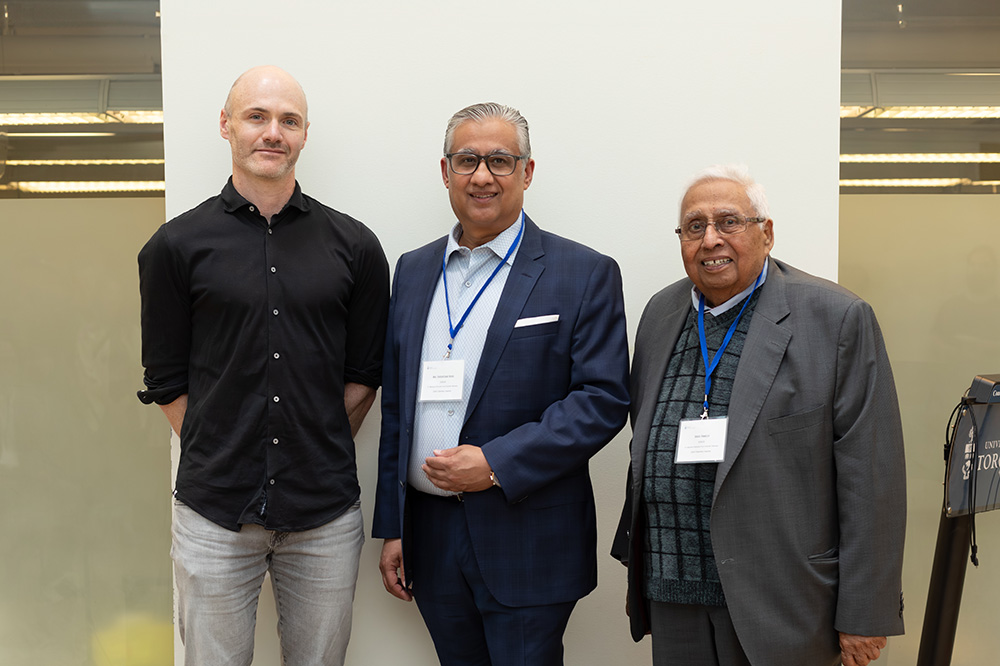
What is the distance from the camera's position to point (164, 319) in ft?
7.15

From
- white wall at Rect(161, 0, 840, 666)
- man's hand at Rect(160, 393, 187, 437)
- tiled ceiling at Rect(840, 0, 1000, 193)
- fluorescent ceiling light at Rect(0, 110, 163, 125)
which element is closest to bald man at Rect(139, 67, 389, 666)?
man's hand at Rect(160, 393, 187, 437)

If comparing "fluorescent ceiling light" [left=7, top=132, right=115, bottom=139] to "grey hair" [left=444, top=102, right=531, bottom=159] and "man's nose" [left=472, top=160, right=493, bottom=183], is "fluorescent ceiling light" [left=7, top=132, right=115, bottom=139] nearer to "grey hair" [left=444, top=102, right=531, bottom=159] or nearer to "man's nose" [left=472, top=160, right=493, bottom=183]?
"grey hair" [left=444, top=102, right=531, bottom=159]

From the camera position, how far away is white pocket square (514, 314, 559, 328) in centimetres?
210

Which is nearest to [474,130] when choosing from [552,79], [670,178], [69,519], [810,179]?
[552,79]

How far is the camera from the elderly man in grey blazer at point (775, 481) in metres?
1.82

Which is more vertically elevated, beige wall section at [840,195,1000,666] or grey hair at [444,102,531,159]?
grey hair at [444,102,531,159]

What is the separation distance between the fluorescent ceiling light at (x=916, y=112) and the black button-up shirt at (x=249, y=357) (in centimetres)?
201

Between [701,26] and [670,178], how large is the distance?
541 millimetres

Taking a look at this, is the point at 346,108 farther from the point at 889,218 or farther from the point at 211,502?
the point at 889,218

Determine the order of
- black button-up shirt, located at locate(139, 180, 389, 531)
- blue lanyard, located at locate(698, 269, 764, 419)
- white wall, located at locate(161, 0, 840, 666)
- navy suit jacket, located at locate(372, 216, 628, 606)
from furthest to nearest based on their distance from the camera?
white wall, located at locate(161, 0, 840, 666) → black button-up shirt, located at locate(139, 180, 389, 531) → navy suit jacket, located at locate(372, 216, 628, 606) → blue lanyard, located at locate(698, 269, 764, 419)

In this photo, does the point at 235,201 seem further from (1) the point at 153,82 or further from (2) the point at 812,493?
(2) the point at 812,493

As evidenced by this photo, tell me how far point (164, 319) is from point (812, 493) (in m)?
1.81

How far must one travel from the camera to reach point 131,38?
9.50 feet

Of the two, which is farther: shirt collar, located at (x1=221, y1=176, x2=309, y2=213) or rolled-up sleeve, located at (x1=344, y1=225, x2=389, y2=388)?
rolled-up sleeve, located at (x1=344, y1=225, x2=389, y2=388)
